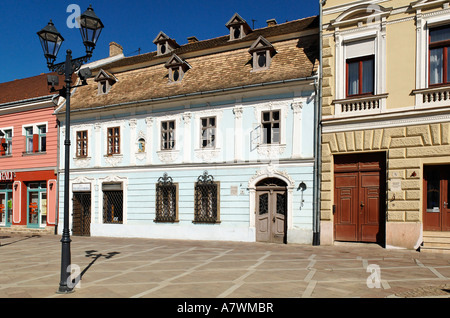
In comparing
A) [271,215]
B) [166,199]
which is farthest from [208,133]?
[271,215]

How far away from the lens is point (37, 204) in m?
24.5

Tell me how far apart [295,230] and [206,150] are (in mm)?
5341

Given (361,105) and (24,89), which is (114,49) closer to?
(24,89)

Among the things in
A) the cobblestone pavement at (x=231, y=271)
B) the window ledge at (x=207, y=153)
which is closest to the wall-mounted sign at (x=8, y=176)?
the cobblestone pavement at (x=231, y=271)

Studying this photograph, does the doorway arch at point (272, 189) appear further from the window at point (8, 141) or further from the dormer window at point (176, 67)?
the window at point (8, 141)

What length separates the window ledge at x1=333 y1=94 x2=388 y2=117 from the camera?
49.9 ft

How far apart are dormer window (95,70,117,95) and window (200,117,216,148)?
652cm

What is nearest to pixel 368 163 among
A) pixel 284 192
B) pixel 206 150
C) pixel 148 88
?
pixel 284 192

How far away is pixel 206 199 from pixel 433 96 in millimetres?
9963

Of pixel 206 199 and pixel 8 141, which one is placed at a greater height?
pixel 8 141

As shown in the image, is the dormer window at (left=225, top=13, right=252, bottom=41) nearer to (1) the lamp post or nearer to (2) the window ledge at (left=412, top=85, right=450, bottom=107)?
(2) the window ledge at (left=412, top=85, right=450, bottom=107)

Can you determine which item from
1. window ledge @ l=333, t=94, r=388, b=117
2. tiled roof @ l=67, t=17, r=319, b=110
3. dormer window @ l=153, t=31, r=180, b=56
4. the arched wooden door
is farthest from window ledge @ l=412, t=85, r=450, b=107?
dormer window @ l=153, t=31, r=180, b=56
